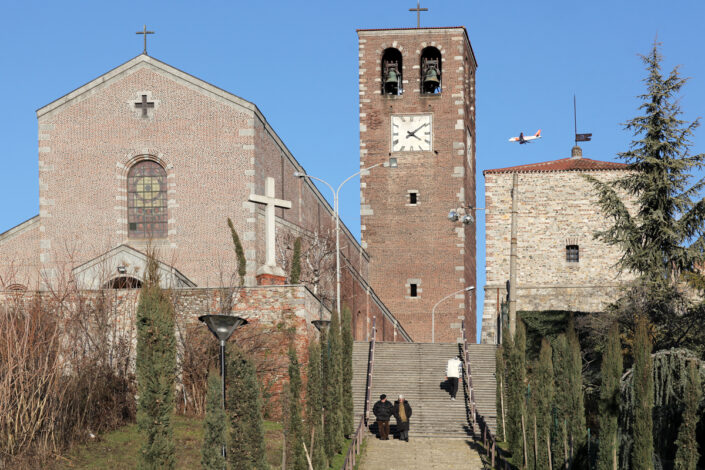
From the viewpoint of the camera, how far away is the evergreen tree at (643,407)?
1881 centimetres

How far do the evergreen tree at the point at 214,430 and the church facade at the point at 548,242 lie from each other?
1509 inches

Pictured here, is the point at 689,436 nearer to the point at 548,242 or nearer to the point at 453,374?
the point at 453,374

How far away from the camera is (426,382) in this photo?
33781mm

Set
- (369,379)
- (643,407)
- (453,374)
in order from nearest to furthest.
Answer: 1. (643,407)
2. (453,374)
3. (369,379)

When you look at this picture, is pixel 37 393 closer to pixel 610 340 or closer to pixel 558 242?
pixel 610 340

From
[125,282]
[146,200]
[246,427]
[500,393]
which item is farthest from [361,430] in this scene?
[146,200]

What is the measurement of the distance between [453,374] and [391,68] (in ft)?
83.9

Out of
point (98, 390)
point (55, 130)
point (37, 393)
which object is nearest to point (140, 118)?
point (55, 130)

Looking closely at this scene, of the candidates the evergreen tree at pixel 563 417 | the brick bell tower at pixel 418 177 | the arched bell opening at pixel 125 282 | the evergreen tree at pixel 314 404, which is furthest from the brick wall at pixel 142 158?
the evergreen tree at pixel 563 417

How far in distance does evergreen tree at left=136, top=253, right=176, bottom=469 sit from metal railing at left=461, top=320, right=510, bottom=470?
10.2 meters

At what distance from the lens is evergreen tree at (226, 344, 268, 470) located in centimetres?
1838

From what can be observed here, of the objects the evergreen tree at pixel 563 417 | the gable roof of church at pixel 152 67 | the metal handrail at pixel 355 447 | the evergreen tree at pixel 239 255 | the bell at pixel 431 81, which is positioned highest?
the bell at pixel 431 81

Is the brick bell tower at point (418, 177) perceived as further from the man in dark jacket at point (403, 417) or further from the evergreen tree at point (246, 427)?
the evergreen tree at point (246, 427)

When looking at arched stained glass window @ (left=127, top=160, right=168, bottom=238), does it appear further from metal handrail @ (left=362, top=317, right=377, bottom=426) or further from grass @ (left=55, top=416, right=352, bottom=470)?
grass @ (left=55, top=416, right=352, bottom=470)
